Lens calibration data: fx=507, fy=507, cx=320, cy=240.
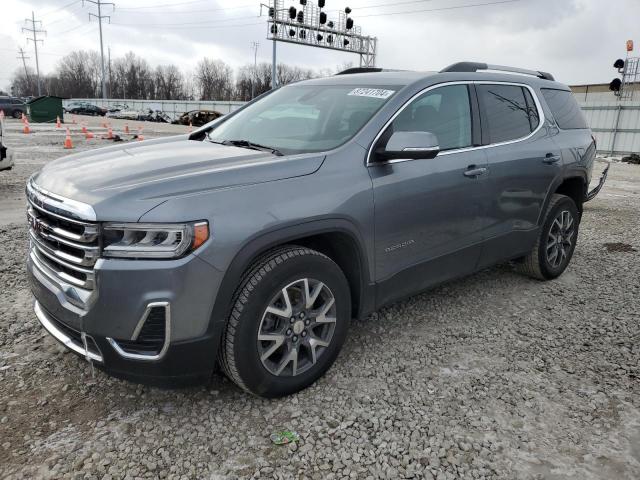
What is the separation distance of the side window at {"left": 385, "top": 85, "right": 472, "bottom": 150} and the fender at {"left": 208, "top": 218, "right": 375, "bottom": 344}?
79 cm

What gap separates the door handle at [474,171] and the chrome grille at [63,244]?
2.51 metres

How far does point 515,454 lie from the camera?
2.55m

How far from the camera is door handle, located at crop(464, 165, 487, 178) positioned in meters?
3.66

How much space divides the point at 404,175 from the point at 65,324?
6.93ft

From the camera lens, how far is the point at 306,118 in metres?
3.60

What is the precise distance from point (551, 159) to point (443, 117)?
4.80ft

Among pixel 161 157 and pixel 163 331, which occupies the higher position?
pixel 161 157

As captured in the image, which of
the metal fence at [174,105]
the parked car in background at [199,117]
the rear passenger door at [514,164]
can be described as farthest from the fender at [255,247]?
the metal fence at [174,105]

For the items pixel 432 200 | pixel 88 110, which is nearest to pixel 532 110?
pixel 432 200

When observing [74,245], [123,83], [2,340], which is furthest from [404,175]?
[123,83]

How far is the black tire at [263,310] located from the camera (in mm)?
2582

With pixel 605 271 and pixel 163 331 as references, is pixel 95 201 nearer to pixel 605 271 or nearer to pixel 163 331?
pixel 163 331

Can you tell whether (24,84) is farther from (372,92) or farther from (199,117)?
(372,92)

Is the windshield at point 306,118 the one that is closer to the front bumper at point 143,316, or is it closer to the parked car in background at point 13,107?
the front bumper at point 143,316
